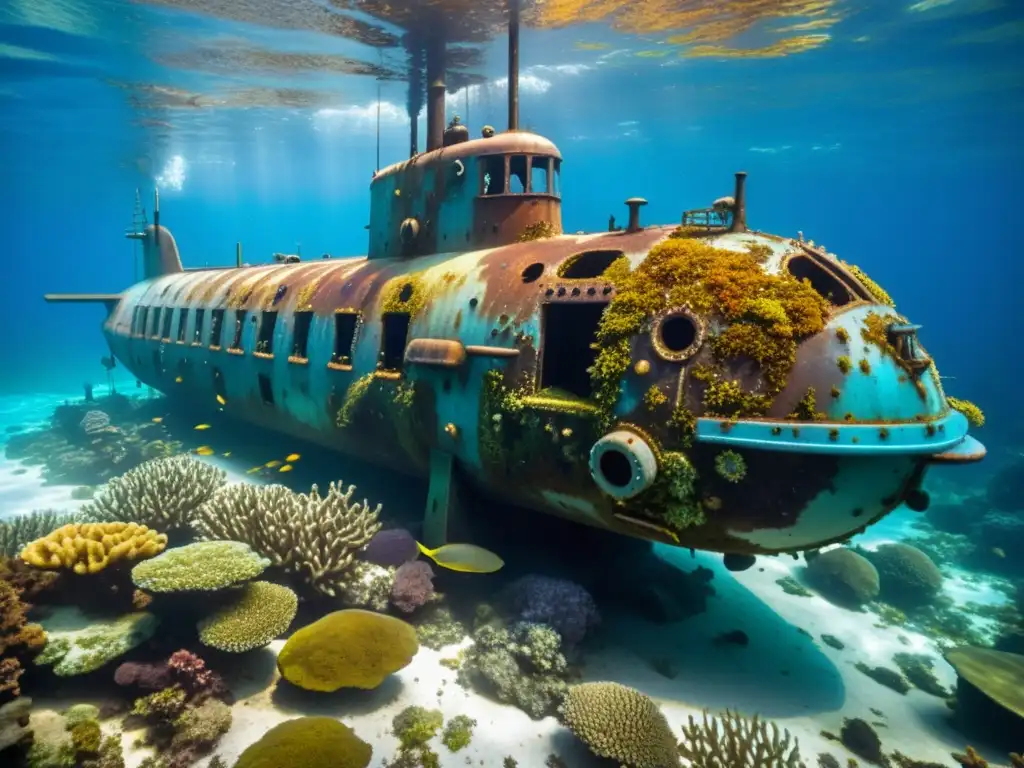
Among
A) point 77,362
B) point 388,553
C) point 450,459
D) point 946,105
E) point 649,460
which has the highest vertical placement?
Answer: point 946,105

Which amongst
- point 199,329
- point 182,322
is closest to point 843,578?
point 199,329

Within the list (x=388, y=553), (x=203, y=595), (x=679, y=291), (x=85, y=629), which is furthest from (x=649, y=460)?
(x=85, y=629)

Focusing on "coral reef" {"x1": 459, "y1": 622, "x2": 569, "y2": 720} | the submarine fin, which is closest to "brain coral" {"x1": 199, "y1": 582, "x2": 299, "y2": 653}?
the submarine fin

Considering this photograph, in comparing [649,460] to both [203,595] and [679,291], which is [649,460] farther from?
[203,595]

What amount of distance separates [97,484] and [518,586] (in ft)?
41.1

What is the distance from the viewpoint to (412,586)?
6680 millimetres

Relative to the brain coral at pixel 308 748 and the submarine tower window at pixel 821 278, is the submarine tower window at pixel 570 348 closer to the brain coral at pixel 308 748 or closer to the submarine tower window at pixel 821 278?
the submarine tower window at pixel 821 278

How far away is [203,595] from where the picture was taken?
5.66 meters

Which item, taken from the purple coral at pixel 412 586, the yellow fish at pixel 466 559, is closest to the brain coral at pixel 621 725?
the yellow fish at pixel 466 559

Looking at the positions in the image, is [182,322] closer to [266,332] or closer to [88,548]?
[266,332]

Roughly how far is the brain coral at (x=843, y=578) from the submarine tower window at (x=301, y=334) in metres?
11.5

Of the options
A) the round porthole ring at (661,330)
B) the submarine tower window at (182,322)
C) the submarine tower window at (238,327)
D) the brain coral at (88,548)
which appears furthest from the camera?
the submarine tower window at (182,322)

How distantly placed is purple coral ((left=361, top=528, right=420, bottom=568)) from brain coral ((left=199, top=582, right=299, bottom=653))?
1215 mm

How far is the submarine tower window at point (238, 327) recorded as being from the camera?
11.5 metres
